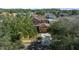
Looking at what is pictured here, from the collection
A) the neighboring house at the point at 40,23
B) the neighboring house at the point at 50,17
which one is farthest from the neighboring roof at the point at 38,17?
the neighboring house at the point at 50,17

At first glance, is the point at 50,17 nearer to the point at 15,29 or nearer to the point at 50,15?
the point at 50,15

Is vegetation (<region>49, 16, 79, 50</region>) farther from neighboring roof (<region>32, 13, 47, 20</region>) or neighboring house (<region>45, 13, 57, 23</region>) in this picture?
neighboring roof (<region>32, 13, 47, 20</region>)

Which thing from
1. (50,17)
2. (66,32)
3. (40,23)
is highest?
(50,17)

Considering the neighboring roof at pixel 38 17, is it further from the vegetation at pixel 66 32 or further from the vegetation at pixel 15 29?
the vegetation at pixel 66 32

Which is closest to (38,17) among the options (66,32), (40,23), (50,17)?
(40,23)

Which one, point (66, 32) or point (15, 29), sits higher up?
point (15, 29)

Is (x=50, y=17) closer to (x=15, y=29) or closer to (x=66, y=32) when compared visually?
(x=66, y=32)

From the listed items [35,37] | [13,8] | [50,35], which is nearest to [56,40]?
[50,35]
